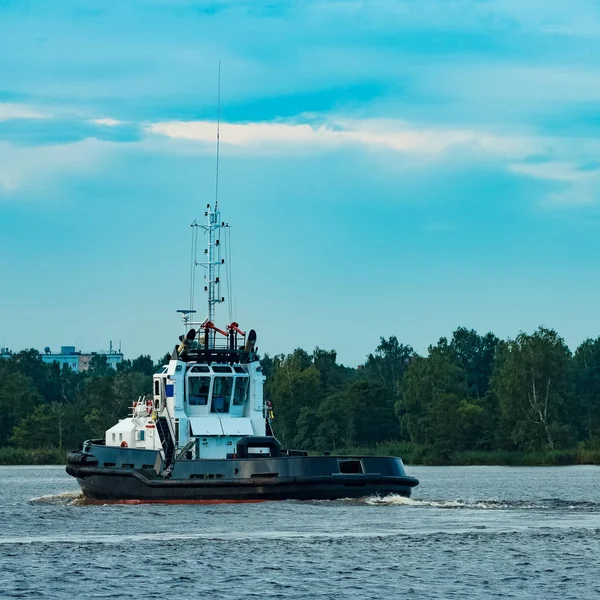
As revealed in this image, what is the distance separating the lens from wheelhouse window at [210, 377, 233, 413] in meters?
54.7

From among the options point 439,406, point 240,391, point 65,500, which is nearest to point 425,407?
point 439,406

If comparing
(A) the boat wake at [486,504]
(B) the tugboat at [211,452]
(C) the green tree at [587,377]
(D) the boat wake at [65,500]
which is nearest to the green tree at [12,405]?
(C) the green tree at [587,377]

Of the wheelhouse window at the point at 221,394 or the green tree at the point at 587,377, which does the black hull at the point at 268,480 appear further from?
the green tree at the point at 587,377

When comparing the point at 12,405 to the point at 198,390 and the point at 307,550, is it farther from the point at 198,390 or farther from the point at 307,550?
the point at 307,550

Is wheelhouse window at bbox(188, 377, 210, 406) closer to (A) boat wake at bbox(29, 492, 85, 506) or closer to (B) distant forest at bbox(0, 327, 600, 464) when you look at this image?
(A) boat wake at bbox(29, 492, 85, 506)

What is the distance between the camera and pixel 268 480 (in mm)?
49062

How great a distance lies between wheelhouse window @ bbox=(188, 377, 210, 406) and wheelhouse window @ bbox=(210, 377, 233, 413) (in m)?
0.32

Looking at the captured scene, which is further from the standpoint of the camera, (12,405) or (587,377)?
(587,377)

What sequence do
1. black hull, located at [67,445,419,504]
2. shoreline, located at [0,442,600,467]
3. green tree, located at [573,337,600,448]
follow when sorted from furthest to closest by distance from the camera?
green tree, located at [573,337,600,448] < shoreline, located at [0,442,600,467] < black hull, located at [67,445,419,504]

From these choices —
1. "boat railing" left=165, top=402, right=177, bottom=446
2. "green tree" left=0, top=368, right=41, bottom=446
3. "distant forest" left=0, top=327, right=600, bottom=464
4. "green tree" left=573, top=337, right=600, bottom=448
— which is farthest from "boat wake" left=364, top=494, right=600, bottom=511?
"green tree" left=0, top=368, right=41, bottom=446

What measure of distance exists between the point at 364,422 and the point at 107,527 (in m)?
104

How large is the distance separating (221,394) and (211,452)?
9.22ft

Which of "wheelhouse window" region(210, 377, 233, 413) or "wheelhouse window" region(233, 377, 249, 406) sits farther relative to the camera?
"wheelhouse window" region(233, 377, 249, 406)

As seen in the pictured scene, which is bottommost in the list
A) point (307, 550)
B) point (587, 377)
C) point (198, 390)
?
point (307, 550)
